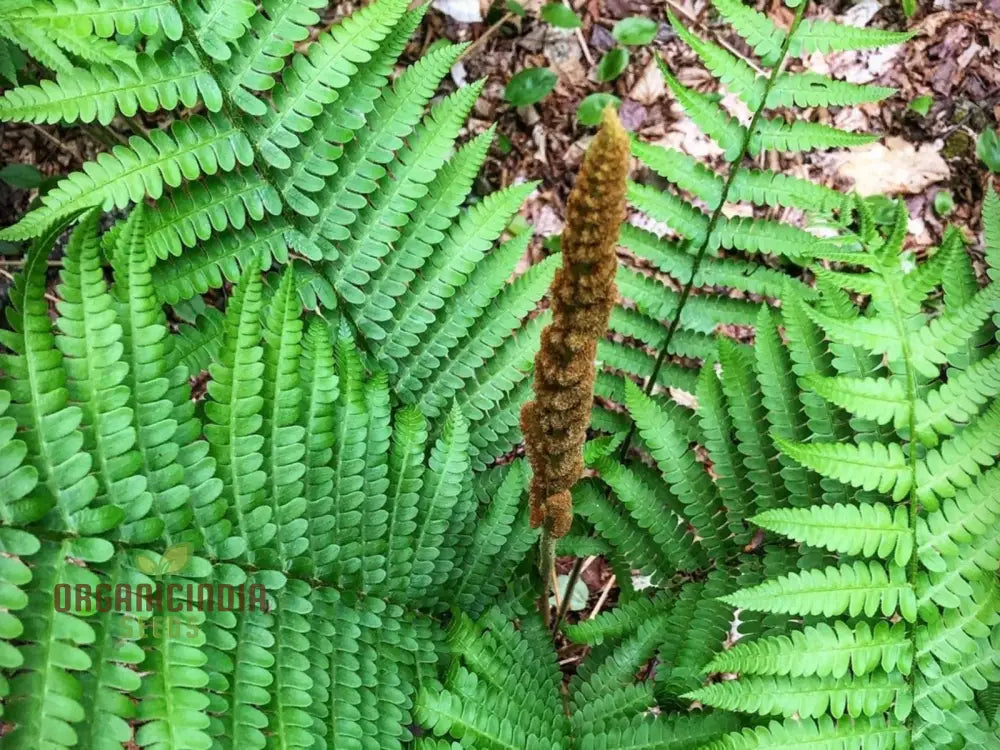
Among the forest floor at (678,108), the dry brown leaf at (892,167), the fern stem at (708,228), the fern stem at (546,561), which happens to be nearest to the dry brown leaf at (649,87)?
the forest floor at (678,108)

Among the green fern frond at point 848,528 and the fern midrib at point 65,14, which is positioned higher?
the fern midrib at point 65,14

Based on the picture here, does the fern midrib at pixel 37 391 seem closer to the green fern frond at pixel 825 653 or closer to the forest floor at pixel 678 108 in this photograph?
the green fern frond at pixel 825 653

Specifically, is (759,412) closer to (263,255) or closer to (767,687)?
(767,687)

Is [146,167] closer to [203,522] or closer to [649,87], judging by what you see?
[203,522]

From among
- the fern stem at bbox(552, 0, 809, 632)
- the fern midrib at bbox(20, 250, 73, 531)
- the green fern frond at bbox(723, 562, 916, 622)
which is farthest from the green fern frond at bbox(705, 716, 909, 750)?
the fern midrib at bbox(20, 250, 73, 531)

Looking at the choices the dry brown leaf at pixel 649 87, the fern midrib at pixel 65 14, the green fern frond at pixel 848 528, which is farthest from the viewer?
the dry brown leaf at pixel 649 87

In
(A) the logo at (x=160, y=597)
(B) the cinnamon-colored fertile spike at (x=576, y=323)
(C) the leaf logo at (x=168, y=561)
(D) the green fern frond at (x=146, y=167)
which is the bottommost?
(A) the logo at (x=160, y=597)
